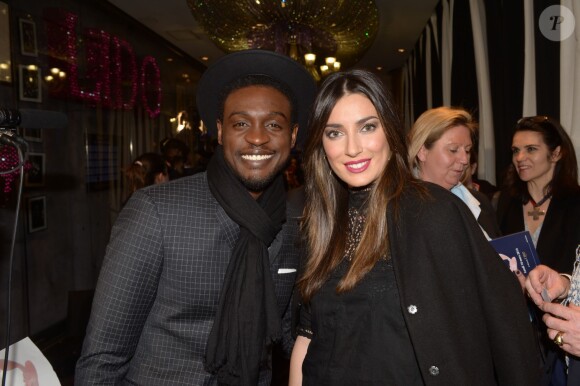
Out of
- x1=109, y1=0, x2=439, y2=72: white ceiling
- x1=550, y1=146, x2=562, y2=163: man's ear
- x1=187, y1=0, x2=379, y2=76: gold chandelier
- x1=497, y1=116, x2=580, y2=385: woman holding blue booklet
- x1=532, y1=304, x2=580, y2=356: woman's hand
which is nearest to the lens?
x1=532, y1=304, x2=580, y2=356: woman's hand

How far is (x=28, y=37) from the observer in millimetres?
4645

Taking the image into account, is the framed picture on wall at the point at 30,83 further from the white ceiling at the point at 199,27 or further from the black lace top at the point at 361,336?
the black lace top at the point at 361,336

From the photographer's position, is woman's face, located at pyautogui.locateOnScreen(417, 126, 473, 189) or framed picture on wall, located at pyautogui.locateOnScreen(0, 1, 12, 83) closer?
woman's face, located at pyautogui.locateOnScreen(417, 126, 473, 189)

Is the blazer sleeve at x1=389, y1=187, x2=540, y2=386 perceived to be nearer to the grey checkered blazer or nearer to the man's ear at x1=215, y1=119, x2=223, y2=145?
the grey checkered blazer

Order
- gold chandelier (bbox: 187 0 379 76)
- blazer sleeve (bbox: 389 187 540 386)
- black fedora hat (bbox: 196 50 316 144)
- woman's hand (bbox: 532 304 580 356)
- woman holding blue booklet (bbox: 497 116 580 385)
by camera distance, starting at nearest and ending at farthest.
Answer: blazer sleeve (bbox: 389 187 540 386), woman's hand (bbox: 532 304 580 356), black fedora hat (bbox: 196 50 316 144), woman holding blue booklet (bbox: 497 116 580 385), gold chandelier (bbox: 187 0 379 76)

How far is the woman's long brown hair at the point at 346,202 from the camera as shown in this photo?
1.47 m

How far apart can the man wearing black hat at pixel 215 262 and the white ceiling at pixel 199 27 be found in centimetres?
551

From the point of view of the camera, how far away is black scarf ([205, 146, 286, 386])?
5.02ft

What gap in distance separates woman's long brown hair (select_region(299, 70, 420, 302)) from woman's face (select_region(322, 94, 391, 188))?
19mm

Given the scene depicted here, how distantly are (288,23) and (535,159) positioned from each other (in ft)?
7.05

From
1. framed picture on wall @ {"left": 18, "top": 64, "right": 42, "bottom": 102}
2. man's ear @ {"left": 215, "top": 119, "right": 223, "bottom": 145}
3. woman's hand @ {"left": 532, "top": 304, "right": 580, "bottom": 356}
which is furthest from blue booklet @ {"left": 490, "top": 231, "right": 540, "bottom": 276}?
framed picture on wall @ {"left": 18, "top": 64, "right": 42, "bottom": 102}

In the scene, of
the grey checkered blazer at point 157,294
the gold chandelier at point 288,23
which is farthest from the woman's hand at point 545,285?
the gold chandelier at point 288,23

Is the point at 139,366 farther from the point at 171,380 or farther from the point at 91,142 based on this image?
the point at 91,142

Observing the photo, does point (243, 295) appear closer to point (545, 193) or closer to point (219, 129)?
point (219, 129)
